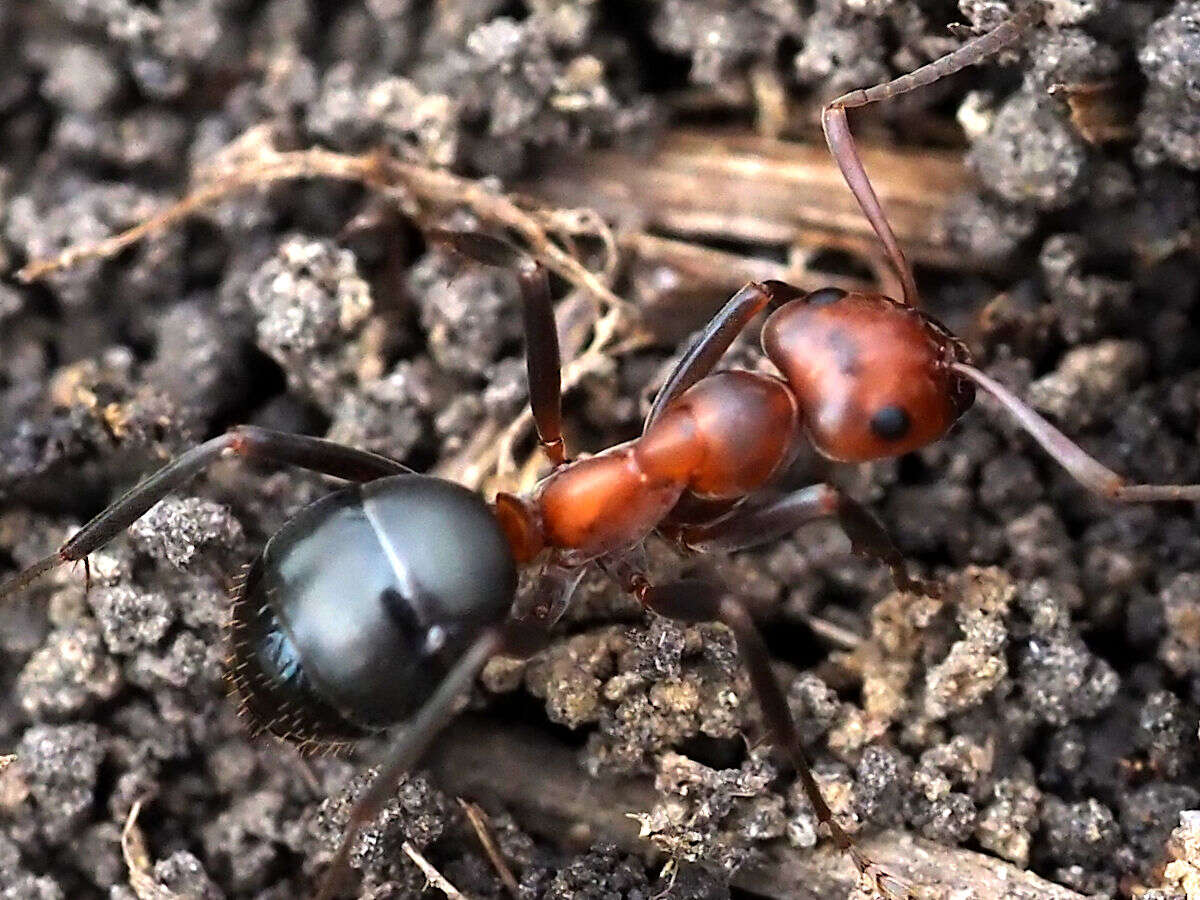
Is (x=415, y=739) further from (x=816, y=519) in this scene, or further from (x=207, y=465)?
(x=816, y=519)

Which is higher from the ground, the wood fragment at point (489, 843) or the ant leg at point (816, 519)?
the ant leg at point (816, 519)

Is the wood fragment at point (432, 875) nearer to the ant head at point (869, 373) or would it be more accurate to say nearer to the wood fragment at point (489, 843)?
the wood fragment at point (489, 843)

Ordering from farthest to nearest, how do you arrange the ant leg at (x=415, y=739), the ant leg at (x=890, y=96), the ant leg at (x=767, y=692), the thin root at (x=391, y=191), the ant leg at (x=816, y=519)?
the thin root at (x=391, y=191)
the ant leg at (x=890, y=96)
the ant leg at (x=816, y=519)
the ant leg at (x=767, y=692)
the ant leg at (x=415, y=739)

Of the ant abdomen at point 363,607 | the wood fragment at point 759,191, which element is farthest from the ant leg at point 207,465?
the wood fragment at point 759,191

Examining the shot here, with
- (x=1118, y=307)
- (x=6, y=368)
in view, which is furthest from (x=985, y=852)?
(x=6, y=368)

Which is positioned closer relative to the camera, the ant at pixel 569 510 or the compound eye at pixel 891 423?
the ant at pixel 569 510

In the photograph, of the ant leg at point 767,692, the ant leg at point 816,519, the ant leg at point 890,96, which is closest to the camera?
the ant leg at point 767,692

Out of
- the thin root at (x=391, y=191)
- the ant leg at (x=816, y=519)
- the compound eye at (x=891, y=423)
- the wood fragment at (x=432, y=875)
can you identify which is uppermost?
the thin root at (x=391, y=191)
